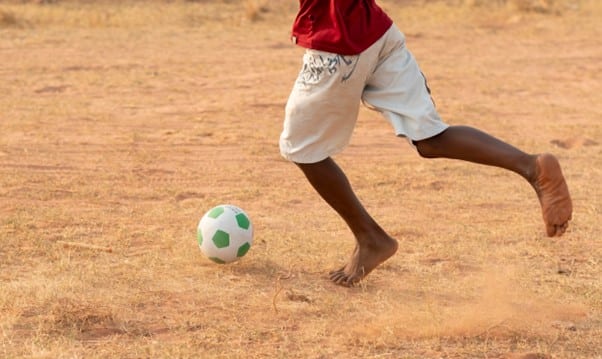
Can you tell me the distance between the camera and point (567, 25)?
14.8 meters

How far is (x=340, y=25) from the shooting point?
4.33 meters

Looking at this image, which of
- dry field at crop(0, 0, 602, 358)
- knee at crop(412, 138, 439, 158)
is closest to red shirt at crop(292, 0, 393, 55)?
knee at crop(412, 138, 439, 158)

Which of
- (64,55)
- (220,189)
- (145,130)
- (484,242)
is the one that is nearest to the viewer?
(484,242)

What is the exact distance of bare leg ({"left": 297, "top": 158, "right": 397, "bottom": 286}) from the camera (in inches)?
186

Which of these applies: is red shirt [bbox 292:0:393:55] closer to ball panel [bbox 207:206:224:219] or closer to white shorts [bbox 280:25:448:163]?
white shorts [bbox 280:25:448:163]

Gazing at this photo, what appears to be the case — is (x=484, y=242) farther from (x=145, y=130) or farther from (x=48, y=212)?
(x=145, y=130)

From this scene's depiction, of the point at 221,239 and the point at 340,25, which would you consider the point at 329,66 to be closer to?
the point at 340,25

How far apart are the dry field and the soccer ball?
3.2 inches

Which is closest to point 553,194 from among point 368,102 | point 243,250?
point 368,102

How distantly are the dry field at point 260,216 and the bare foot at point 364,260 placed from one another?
82 millimetres

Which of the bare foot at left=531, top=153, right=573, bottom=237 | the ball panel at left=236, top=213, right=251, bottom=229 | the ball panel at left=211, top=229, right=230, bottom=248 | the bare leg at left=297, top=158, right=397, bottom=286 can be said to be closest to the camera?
the bare foot at left=531, top=153, right=573, bottom=237

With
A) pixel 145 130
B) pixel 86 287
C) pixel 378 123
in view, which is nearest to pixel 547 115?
pixel 378 123

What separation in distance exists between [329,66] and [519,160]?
825 mm

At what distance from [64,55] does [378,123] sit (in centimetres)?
444
